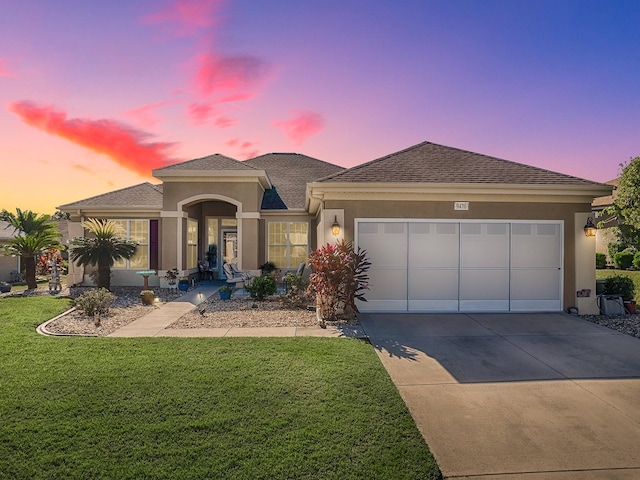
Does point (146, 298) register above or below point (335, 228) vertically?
below

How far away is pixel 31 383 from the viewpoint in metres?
4.66

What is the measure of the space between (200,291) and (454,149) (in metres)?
10.8

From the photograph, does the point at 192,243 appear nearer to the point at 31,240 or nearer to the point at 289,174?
the point at 31,240

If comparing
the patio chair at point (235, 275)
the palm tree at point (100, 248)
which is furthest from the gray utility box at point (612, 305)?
the palm tree at point (100, 248)

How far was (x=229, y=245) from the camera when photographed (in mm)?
18719

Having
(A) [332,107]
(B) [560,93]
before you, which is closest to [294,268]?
(A) [332,107]

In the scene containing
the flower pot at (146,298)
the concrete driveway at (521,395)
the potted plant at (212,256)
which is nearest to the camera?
the concrete driveway at (521,395)

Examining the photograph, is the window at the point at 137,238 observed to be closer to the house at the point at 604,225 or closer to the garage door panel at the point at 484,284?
the garage door panel at the point at 484,284

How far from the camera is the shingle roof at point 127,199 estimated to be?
567 inches

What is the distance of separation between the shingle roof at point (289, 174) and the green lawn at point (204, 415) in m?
10.0

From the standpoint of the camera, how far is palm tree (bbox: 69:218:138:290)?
476 inches

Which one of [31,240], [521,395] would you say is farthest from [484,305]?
[31,240]

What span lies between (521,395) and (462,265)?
522cm

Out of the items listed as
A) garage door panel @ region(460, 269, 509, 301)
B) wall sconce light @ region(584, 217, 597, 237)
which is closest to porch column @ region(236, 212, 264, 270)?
garage door panel @ region(460, 269, 509, 301)
